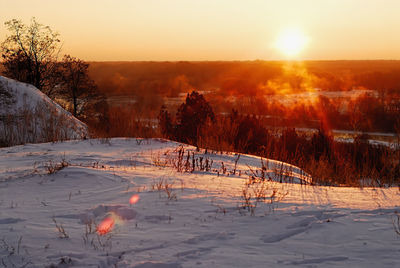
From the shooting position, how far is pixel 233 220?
3.17 metres

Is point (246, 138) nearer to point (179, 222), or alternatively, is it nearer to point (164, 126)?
point (164, 126)

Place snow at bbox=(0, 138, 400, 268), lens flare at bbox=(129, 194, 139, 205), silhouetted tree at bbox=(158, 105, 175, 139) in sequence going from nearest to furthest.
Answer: snow at bbox=(0, 138, 400, 268)
lens flare at bbox=(129, 194, 139, 205)
silhouetted tree at bbox=(158, 105, 175, 139)

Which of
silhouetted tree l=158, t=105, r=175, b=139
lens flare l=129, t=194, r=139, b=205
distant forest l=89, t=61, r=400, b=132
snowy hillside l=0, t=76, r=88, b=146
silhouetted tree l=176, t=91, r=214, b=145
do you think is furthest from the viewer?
distant forest l=89, t=61, r=400, b=132

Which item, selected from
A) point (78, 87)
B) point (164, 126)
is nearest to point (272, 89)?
point (78, 87)

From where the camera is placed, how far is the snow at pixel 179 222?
2.41m

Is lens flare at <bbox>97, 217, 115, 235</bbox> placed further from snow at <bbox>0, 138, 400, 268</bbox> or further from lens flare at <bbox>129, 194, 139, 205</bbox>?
lens flare at <bbox>129, 194, 139, 205</bbox>

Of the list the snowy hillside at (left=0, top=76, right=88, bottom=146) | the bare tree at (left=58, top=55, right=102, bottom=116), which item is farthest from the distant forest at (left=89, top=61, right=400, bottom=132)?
the snowy hillside at (left=0, top=76, right=88, bottom=146)

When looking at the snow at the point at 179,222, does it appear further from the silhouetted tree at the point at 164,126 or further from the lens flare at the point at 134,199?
the silhouetted tree at the point at 164,126

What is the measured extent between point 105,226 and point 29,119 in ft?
28.1

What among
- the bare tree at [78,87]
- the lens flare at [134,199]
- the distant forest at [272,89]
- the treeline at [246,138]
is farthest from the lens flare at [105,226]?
the distant forest at [272,89]

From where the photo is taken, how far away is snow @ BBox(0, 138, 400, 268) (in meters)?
2.41

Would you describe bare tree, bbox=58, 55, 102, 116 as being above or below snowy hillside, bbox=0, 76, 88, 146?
above

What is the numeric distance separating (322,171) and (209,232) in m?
4.78

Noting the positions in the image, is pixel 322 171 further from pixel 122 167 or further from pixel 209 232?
pixel 209 232
